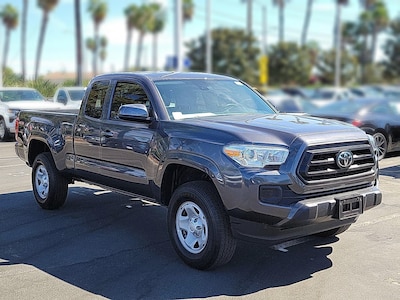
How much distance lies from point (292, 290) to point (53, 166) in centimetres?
425

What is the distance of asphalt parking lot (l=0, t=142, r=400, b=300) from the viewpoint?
484 centimetres

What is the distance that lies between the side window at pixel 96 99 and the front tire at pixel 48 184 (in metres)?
1.19

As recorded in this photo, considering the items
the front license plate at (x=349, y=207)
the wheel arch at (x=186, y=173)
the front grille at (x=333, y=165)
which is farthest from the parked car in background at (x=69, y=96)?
the front license plate at (x=349, y=207)

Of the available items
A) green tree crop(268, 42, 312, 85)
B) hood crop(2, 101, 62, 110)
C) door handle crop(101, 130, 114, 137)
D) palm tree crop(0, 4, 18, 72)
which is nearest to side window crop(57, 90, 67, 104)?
hood crop(2, 101, 62, 110)

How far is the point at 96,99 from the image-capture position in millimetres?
7023

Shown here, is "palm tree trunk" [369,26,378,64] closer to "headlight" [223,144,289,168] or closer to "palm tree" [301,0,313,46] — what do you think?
"palm tree" [301,0,313,46]

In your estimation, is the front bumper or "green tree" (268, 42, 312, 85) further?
"green tree" (268, 42, 312, 85)

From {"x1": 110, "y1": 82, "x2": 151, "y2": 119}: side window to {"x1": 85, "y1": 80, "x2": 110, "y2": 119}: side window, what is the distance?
0.80 ft

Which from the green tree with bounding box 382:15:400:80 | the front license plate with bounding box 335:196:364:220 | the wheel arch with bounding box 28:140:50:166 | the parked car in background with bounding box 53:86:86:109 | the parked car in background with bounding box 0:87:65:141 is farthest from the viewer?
the green tree with bounding box 382:15:400:80

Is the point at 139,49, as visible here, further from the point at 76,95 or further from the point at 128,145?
the point at 128,145

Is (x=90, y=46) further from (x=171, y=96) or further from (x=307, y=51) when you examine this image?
(x=171, y=96)

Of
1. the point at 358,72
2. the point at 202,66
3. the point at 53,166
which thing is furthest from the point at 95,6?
the point at 53,166

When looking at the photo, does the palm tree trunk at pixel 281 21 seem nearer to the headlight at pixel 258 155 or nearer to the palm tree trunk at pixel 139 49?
the palm tree trunk at pixel 139 49

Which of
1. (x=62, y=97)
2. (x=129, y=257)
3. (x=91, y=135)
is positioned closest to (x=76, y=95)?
(x=62, y=97)
